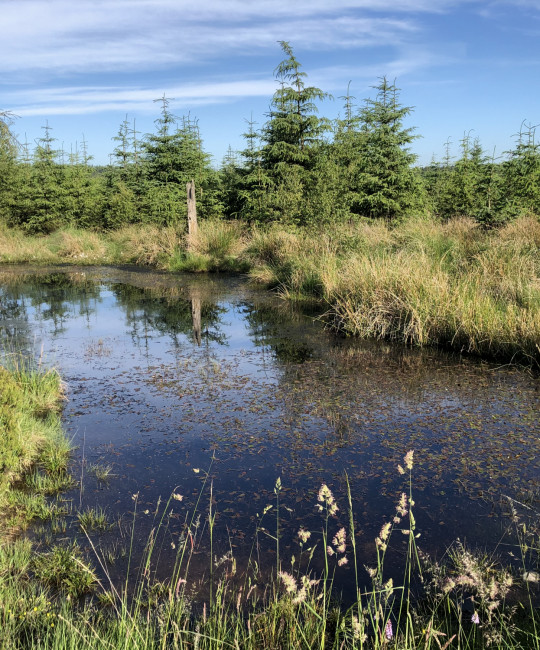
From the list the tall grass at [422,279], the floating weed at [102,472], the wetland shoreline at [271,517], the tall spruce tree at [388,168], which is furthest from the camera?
the tall spruce tree at [388,168]

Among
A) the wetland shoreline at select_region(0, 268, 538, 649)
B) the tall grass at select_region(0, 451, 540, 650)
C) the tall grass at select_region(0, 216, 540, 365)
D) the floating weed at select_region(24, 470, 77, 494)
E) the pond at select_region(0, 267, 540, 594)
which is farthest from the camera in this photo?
the tall grass at select_region(0, 216, 540, 365)

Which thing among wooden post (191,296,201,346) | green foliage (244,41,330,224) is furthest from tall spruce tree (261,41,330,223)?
wooden post (191,296,201,346)

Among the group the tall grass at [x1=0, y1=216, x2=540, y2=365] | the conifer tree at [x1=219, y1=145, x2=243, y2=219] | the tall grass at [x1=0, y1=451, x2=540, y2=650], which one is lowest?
the tall grass at [x1=0, y1=451, x2=540, y2=650]

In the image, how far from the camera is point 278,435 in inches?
204

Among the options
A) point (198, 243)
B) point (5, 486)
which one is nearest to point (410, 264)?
point (5, 486)

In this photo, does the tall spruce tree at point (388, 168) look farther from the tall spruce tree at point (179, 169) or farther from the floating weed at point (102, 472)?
the floating weed at point (102, 472)

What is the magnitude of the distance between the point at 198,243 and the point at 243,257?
6.78 ft

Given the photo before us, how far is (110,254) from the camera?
2178 cm

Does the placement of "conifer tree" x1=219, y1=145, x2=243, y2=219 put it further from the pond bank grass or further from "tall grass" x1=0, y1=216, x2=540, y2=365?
Result: the pond bank grass

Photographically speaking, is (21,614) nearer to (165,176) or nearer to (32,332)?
(32,332)

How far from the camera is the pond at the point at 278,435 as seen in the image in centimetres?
366

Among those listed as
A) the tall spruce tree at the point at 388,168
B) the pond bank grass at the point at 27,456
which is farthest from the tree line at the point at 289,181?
the pond bank grass at the point at 27,456

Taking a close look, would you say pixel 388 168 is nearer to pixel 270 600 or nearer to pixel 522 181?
pixel 522 181

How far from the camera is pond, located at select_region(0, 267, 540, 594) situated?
3660mm
